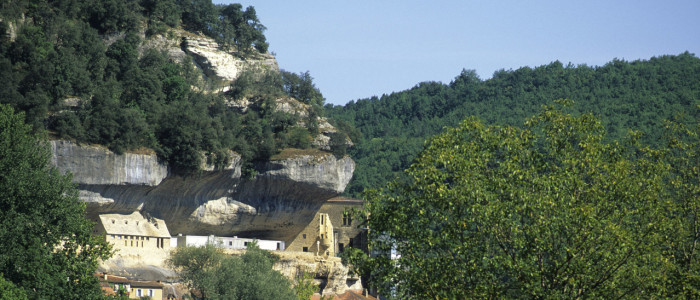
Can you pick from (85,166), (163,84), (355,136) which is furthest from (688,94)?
(85,166)

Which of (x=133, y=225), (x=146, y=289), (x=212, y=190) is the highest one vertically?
(x=212, y=190)

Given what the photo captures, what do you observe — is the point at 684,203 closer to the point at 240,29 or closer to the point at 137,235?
the point at 137,235

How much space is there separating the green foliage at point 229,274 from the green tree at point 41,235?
23.8 meters

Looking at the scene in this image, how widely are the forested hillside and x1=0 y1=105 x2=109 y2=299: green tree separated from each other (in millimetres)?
68087

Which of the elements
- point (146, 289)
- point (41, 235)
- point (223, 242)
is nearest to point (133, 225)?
point (146, 289)

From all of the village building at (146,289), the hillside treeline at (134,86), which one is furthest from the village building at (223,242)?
the village building at (146,289)

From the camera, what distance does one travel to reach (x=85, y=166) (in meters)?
72.1

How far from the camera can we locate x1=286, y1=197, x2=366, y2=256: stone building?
9307 cm

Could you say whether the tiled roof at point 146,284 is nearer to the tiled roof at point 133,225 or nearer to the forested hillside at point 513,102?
the tiled roof at point 133,225

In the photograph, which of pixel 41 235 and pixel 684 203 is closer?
pixel 684 203

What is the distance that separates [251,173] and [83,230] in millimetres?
41883

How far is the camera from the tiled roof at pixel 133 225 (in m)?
75.7

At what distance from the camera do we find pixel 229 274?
6981 cm

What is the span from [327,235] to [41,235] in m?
51.6
